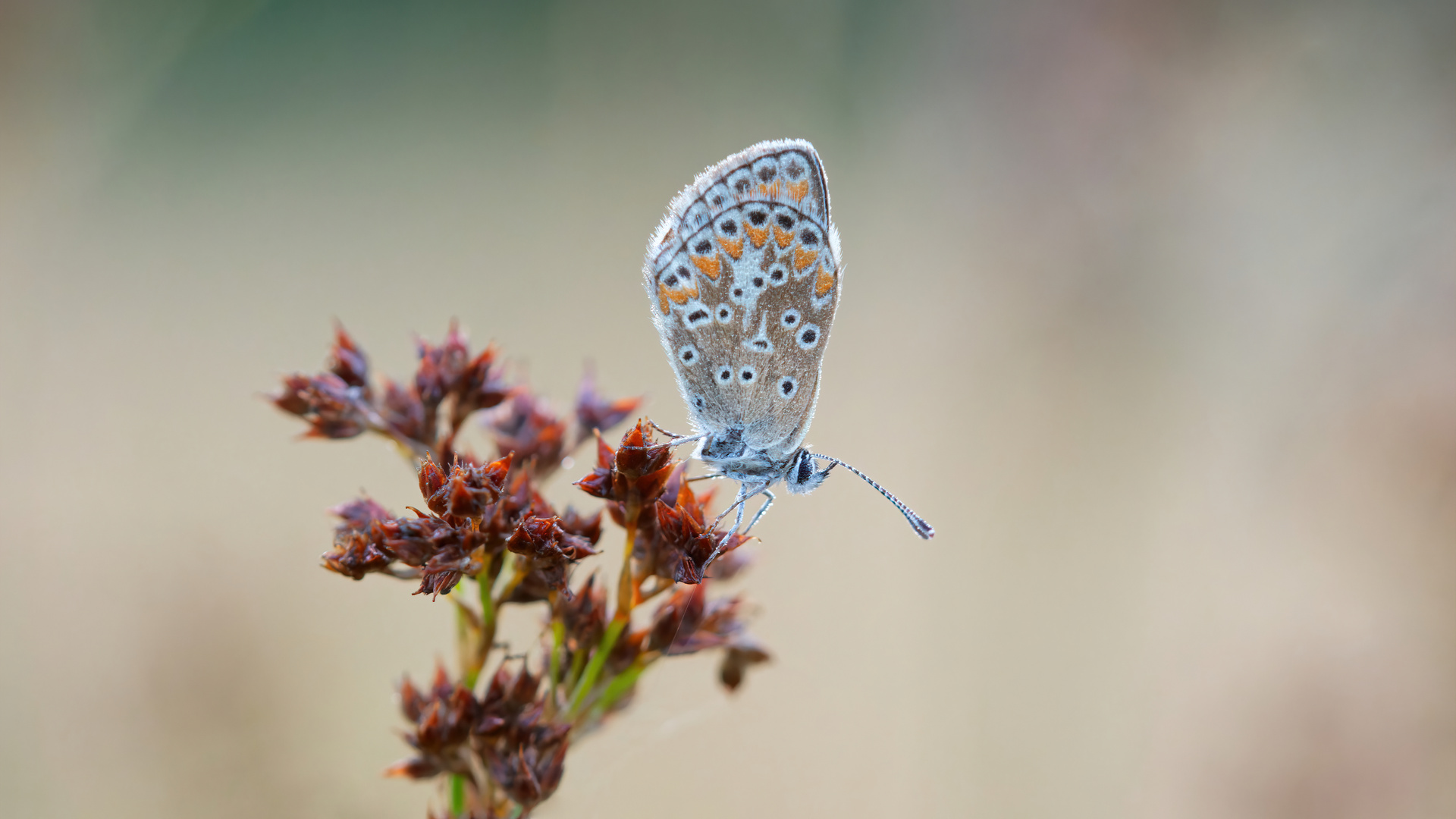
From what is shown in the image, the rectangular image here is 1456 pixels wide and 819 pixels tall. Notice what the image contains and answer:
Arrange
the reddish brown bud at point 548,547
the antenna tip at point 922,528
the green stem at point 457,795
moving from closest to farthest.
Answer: the reddish brown bud at point 548,547 → the green stem at point 457,795 → the antenna tip at point 922,528

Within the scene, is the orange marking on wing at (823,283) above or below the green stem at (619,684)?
above

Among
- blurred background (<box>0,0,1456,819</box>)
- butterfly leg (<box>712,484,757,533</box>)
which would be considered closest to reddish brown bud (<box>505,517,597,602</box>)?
butterfly leg (<box>712,484,757,533</box>)

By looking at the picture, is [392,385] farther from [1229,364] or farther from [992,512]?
[1229,364]

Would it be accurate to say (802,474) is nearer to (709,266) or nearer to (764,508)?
(764,508)

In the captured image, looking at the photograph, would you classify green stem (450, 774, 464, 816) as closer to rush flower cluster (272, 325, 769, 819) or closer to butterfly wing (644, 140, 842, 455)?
rush flower cluster (272, 325, 769, 819)

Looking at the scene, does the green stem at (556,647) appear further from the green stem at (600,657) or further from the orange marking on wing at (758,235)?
the orange marking on wing at (758,235)

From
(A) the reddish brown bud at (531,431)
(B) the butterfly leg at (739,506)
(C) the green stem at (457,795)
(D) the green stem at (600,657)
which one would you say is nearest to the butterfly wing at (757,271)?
(B) the butterfly leg at (739,506)

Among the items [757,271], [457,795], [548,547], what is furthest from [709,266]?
[457,795]
